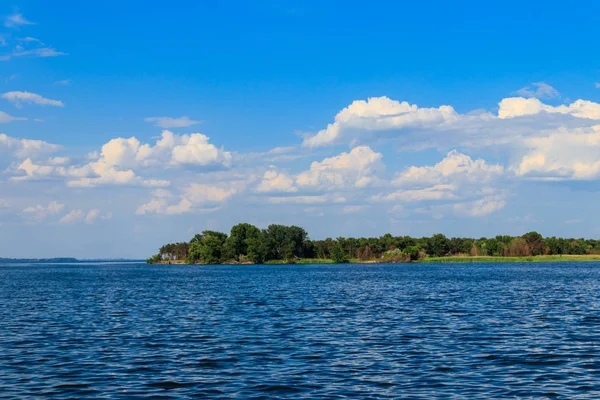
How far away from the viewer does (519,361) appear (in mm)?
30500

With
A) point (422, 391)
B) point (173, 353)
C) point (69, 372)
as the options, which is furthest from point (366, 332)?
point (69, 372)

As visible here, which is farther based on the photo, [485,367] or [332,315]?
[332,315]

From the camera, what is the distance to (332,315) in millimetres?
52406

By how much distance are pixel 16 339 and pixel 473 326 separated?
3144 centimetres

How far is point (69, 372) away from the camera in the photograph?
94.5 ft

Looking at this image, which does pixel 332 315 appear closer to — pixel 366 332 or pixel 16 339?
pixel 366 332

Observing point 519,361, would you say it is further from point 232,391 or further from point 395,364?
point 232,391

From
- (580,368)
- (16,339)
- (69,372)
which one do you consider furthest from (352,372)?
(16,339)

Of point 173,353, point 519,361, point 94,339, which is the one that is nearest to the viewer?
point 519,361

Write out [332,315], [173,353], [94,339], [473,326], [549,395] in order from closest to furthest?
[549,395] → [173,353] → [94,339] → [473,326] → [332,315]

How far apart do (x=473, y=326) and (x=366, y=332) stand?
28.0ft

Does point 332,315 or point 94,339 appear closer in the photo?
point 94,339

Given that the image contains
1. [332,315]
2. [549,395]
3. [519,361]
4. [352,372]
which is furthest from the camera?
[332,315]

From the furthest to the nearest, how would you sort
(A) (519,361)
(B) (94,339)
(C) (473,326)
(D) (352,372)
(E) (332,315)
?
(E) (332,315), (C) (473,326), (B) (94,339), (A) (519,361), (D) (352,372)
